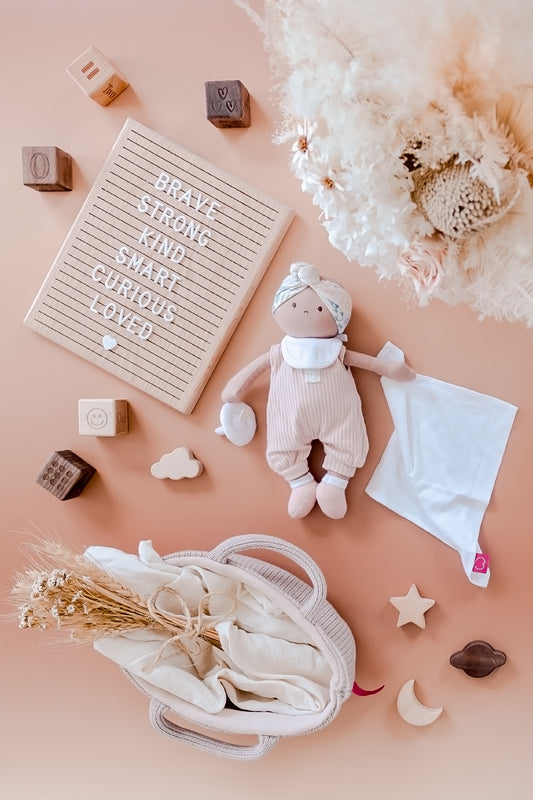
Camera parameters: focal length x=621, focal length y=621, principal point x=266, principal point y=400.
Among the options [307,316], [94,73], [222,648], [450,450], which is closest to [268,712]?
[222,648]

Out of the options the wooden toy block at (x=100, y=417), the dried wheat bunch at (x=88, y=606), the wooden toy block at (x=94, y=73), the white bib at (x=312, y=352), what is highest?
the wooden toy block at (x=94, y=73)

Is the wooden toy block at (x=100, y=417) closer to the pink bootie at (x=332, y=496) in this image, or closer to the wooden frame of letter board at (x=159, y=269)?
the wooden frame of letter board at (x=159, y=269)

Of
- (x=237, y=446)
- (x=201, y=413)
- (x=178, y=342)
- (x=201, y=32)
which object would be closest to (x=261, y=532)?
(x=237, y=446)

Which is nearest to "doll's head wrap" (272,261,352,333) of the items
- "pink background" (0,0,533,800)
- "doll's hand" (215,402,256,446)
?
"pink background" (0,0,533,800)

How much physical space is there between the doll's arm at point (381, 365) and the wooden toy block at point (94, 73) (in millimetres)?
793

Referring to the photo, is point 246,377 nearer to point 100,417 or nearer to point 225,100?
point 100,417

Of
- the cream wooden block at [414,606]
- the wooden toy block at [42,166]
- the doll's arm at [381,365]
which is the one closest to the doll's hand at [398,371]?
the doll's arm at [381,365]

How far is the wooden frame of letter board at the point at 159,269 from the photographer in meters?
1.37

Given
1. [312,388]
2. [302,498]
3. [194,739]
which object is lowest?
[194,739]

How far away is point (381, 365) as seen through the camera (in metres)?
1.31

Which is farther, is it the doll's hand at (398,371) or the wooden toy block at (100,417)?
the wooden toy block at (100,417)

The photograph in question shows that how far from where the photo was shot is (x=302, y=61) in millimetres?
694

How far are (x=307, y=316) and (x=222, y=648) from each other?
0.73 meters

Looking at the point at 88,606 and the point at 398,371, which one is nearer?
the point at 88,606
